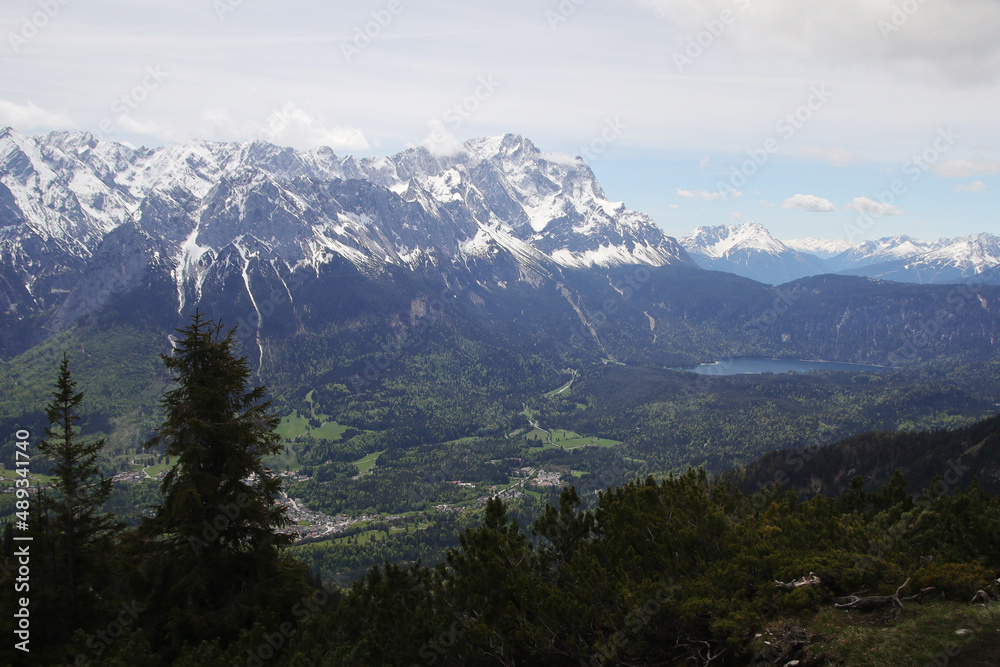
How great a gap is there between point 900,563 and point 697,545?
360 inches

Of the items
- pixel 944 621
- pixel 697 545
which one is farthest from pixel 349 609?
pixel 944 621

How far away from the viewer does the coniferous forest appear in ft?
77.9

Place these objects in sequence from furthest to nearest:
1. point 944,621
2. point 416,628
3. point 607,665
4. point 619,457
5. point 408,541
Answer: point 619,457 → point 408,541 → point 416,628 → point 607,665 → point 944,621

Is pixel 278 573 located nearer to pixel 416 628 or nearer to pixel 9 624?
pixel 416 628

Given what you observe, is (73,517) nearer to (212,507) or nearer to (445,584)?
(212,507)

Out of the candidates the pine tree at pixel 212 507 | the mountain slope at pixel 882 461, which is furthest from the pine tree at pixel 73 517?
the mountain slope at pixel 882 461

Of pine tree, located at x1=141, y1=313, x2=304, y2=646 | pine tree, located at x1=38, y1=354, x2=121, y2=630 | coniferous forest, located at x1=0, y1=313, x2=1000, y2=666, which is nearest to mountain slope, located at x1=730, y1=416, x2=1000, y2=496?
coniferous forest, located at x1=0, y1=313, x2=1000, y2=666

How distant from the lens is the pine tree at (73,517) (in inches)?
1117

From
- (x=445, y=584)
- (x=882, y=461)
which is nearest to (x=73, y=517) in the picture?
(x=445, y=584)

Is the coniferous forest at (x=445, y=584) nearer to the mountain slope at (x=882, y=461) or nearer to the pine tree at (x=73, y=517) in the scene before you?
the pine tree at (x=73, y=517)

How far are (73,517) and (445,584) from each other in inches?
737

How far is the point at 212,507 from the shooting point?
26.8 m

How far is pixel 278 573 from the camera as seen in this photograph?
28953 mm

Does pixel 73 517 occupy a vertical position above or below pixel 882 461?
above
